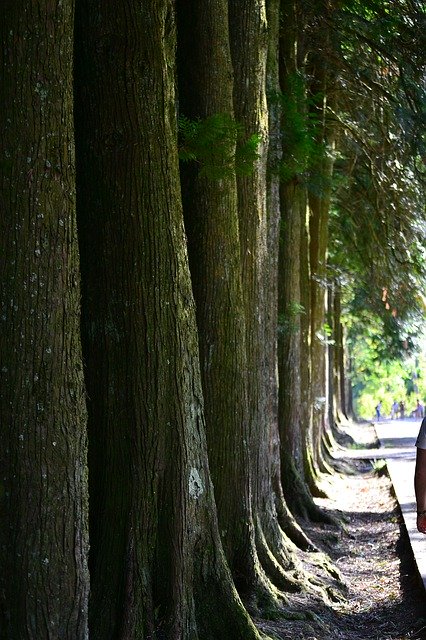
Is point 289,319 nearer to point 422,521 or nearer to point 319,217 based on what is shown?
point 319,217

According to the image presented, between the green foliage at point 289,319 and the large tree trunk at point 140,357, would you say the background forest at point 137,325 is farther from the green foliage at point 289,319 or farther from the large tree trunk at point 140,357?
the green foliage at point 289,319

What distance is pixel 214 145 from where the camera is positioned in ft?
27.0

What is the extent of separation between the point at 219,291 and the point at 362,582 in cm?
500

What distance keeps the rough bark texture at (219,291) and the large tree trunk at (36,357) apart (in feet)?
10.2

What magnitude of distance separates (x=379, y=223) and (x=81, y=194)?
14423 millimetres

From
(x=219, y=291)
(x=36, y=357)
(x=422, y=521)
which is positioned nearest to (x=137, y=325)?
(x=36, y=357)

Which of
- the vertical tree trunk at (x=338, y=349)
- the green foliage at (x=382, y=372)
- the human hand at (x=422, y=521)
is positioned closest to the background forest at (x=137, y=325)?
the human hand at (x=422, y=521)

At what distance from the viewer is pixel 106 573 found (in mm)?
7004

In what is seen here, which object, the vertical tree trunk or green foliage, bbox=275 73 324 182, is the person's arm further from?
the vertical tree trunk

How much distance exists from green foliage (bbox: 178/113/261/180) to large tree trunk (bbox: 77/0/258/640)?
551 millimetres

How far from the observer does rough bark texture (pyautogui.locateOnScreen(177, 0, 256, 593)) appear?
350 inches

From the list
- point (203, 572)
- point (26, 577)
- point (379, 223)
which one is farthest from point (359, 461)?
point (26, 577)

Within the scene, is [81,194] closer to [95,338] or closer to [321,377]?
[95,338]

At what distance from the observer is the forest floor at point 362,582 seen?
914 centimetres
